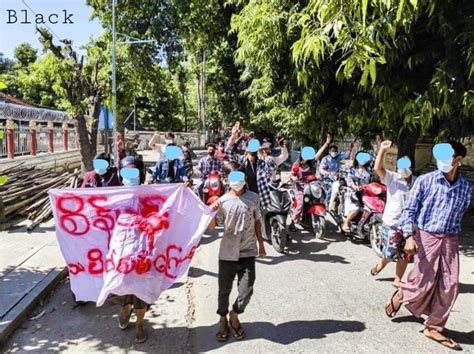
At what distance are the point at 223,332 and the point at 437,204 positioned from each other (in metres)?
2.31

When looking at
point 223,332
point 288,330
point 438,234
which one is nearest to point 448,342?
point 438,234

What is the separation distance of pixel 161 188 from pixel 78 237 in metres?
0.93

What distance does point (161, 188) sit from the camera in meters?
4.60

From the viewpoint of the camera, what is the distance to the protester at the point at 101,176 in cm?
527

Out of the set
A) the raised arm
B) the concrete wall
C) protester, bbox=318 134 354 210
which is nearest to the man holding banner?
the raised arm

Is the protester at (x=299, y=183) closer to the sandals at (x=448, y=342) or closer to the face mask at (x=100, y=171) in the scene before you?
the face mask at (x=100, y=171)

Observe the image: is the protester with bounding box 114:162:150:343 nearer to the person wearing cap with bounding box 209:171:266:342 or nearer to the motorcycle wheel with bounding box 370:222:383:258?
the person wearing cap with bounding box 209:171:266:342

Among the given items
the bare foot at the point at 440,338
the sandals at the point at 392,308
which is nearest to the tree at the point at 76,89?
the sandals at the point at 392,308

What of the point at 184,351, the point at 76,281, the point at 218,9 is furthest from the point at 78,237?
the point at 218,9

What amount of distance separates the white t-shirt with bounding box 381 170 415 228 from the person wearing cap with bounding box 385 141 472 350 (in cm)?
107

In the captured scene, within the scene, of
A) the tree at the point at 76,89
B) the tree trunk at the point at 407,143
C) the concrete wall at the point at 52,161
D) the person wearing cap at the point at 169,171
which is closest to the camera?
the person wearing cap at the point at 169,171

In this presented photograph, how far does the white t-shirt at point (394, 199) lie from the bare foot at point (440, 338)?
1411 mm

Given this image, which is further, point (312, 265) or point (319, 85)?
point (319, 85)

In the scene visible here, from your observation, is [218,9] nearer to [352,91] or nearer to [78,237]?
[352,91]
